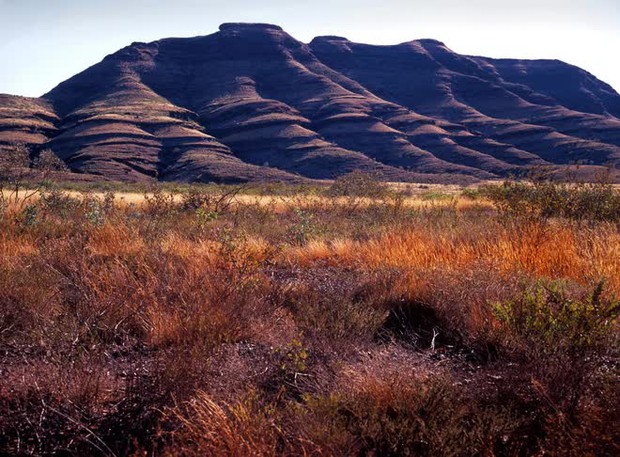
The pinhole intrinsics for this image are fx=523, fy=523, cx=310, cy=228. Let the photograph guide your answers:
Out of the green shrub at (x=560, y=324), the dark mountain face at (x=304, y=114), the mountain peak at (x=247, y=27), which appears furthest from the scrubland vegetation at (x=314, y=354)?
the mountain peak at (x=247, y=27)

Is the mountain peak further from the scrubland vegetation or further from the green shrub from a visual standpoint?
the green shrub

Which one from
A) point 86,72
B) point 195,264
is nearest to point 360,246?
point 195,264

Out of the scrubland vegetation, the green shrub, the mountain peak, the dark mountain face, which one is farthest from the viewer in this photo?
the mountain peak

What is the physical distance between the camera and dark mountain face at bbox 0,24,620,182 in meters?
82.5

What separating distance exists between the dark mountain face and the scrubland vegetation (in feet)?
177

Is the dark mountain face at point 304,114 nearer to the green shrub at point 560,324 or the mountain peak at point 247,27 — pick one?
the mountain peak at point 247,27

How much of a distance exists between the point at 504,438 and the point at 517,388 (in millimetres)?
478

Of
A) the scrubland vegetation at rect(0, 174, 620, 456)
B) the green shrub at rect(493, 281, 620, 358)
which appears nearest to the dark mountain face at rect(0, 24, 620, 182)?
the scrubland vegetation at rect(0, 174, 620, 456)

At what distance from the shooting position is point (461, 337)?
4742 millimetres

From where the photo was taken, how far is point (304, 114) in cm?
10569

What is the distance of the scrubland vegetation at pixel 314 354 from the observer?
294 cm

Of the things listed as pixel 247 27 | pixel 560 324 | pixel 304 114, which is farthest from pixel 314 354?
pixel 247 27

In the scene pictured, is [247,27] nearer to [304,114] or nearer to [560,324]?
[304,114]

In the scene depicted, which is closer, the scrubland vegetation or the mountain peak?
the scrubland vegetation
